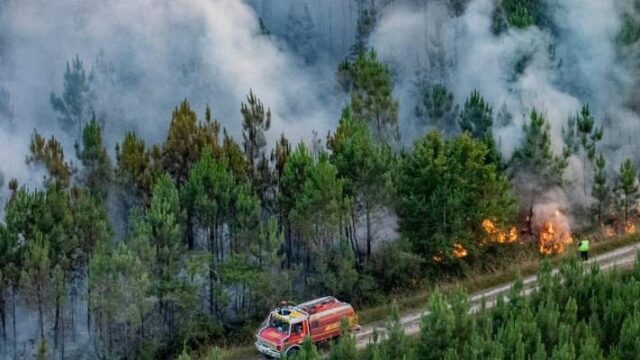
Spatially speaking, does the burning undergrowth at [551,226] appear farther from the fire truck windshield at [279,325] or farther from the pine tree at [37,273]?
the pine tree at [37,273]

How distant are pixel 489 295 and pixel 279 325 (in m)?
11.6

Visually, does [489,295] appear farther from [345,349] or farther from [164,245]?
[164,245]

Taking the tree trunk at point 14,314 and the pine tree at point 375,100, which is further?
the pine tree at point 375,100

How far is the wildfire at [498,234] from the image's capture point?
49938 mm

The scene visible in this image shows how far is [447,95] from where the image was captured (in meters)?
60.4

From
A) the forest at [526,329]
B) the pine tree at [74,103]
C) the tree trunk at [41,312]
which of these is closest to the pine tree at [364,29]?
the pine tree at [74,103]

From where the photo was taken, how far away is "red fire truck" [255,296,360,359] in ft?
128

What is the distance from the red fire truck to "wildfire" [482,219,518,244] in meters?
11.9

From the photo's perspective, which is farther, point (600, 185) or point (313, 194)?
point (600, 185)

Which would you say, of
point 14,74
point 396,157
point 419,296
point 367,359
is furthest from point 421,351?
point 14,74

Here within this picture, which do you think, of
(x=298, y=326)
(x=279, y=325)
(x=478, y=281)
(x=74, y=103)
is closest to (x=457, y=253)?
(x=478, y=281)

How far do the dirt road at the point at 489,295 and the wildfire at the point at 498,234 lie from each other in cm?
353

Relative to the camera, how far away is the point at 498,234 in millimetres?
50719

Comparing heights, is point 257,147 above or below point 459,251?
above
